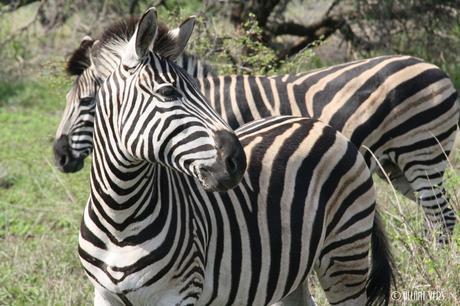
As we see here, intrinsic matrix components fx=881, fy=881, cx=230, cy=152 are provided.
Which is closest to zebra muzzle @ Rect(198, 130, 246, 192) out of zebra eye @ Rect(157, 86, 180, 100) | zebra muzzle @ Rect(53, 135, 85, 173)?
zebra eye @ Rect(157, 86, 180, 100)

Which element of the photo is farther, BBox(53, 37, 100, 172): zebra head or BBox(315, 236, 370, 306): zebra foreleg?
BBox(53, 37, 100, 172): zebra head

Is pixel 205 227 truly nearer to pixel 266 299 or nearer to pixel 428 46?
pixel 266 299

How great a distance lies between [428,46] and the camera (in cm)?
1129

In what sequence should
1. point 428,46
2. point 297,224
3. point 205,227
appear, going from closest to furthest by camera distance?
1. point 205,227
2. point 297,224
3. point 428,46

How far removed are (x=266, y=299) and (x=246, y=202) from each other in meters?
0.44

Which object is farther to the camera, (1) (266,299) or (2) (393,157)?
(2) (393,157)

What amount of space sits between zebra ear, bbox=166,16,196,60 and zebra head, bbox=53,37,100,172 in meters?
2.29

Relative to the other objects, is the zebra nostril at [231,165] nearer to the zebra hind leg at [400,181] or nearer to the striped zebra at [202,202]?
the striped zebra at [202,202]

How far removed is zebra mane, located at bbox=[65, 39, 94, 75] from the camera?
6082mm

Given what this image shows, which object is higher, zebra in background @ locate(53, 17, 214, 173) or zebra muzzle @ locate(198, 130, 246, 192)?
zebra muzzle @ locate(198, 130, 246, 192)

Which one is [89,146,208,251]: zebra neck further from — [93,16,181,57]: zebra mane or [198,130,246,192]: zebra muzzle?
[93,16,181,57]: zebra mane

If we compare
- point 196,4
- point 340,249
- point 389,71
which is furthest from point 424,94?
point 196,4

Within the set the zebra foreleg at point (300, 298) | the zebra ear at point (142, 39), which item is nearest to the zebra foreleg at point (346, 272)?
the zebra foreleg at point (300, 298)

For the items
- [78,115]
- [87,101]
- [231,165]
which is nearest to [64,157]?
[78,115]
